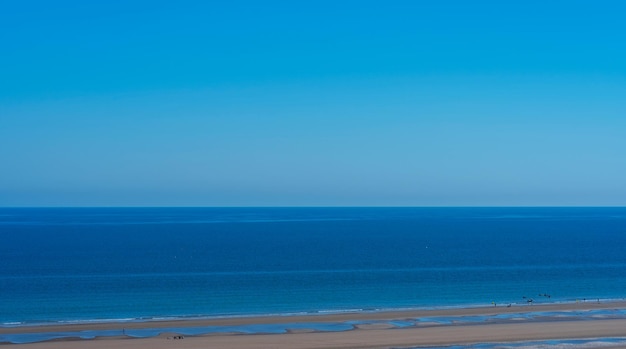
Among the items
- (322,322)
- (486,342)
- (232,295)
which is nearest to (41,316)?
(232,295)

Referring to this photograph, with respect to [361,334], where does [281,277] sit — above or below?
above

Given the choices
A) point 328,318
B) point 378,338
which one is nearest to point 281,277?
point 328,318

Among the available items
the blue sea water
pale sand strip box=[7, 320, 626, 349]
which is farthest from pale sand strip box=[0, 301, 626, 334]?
pale sand strip box=[7, 320, 626, 349]

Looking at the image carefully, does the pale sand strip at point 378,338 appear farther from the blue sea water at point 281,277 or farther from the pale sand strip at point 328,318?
the blue sea water at point 281,277

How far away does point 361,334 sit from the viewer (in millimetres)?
32750

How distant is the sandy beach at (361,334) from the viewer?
30.4 meters

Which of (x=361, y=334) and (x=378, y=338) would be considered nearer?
(x=378, y=338)

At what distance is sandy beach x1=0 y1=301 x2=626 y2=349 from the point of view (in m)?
30.4

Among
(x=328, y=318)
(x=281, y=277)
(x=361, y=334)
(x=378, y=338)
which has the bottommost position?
(x=378, y=338)

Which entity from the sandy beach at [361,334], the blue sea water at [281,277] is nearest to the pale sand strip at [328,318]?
the sandy beach at [361,334]

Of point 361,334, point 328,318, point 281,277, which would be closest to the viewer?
point 361,334

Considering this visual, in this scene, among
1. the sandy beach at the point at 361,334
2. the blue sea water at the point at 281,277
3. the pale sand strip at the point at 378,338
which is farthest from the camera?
the blue sea water at the point at 281,277

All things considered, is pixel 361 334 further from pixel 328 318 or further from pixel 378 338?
pixel 328 318

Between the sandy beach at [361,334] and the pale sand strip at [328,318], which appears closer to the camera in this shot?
the sandy beach at [361,334]
